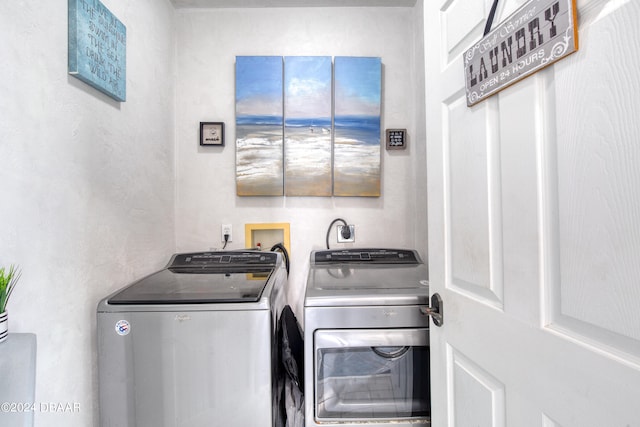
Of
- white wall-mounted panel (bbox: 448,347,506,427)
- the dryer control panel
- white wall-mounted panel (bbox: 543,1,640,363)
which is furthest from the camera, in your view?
the dryer control panel

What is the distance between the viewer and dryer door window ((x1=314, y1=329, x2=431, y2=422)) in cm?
116

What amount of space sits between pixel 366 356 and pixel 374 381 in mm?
115

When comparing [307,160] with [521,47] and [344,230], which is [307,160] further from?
[521,47]

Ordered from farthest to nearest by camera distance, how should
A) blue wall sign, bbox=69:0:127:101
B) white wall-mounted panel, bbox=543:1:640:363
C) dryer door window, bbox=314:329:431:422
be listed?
dryer door window, bbox=314:329:431:422 → blue wall sign, bbox=69:0:127:101 → white wall-mounted panel, bbox=543:1:640:363

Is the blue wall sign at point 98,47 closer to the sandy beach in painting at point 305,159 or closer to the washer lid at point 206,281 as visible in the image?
the sandy beach in painting at point 305,159

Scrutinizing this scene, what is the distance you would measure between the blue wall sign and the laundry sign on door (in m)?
1.33

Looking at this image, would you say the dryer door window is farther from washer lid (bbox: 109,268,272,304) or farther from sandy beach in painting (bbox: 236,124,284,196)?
sandy beach in painting (bbox: 236,124,284,196)

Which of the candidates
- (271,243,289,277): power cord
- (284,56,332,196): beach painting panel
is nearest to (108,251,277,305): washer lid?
(271,243,289,277): power cord

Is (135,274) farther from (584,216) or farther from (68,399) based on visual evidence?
(584,216)

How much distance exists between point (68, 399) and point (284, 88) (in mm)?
1872

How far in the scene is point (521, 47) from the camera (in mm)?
599

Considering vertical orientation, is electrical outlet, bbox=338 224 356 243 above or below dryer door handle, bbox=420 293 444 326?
above

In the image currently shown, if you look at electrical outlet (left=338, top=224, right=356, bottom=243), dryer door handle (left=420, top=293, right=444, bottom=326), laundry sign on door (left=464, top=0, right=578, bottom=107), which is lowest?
dryer door handle (left=420, top=293, right=444, bottom=326)

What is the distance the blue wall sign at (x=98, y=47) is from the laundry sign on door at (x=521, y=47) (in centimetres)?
133
